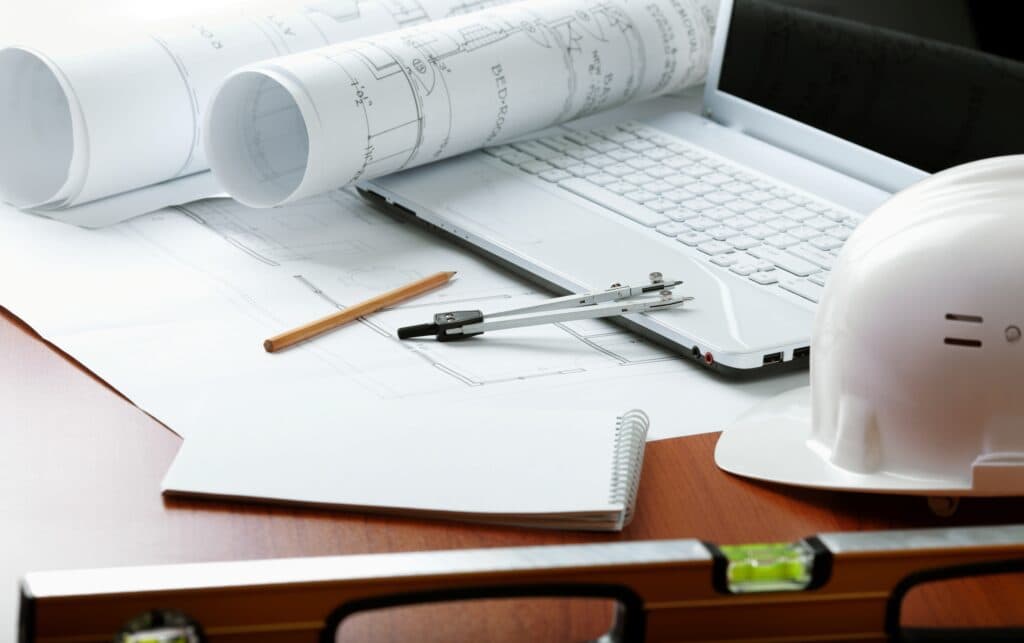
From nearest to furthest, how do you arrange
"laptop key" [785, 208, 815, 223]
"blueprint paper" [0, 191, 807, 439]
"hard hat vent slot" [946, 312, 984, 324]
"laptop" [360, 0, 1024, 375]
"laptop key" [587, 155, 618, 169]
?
"hard hat vent slot" [946, 312, 984, 324]
"blueprint paper" [0, 191, 807, 439]
"laptop" [360, 0, 1024, 375]
"laptop key" [785, 208, 815, 223]
"laptop key" [587, 155, 618, 169]

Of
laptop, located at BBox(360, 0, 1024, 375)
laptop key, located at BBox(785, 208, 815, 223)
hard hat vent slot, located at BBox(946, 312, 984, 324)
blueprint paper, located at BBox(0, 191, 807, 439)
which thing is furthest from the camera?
laptop key, located at BBox(785, 208, 815, 223)

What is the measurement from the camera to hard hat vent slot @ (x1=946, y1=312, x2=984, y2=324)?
0.59 meters

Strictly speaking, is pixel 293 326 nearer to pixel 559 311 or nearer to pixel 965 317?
pixel 559 311

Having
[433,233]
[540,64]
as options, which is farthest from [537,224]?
[540,64]

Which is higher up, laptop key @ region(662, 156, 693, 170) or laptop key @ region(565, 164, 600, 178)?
laptop key @ region(662, 156, 693, 170)

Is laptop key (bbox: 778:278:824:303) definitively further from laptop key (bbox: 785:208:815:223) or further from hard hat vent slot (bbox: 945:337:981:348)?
hard hat vent slot (bbox: 945:337:981:348)

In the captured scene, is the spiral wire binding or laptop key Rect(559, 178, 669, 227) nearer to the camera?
the spiral wire binding

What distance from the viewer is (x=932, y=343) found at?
599mm

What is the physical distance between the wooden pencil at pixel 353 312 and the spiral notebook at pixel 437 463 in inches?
3.6

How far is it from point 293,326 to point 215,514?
212 millimetres

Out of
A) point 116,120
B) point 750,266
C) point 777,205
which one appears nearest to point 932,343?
point 750,266

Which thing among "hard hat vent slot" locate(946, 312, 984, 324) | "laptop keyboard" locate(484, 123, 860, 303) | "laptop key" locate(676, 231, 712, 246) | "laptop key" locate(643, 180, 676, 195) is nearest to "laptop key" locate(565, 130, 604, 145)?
"laptop keyboard" locate(484, 123, 860, 303)

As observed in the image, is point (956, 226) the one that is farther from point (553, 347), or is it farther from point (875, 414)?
point (553, 347)

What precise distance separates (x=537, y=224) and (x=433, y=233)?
0.08 meters
